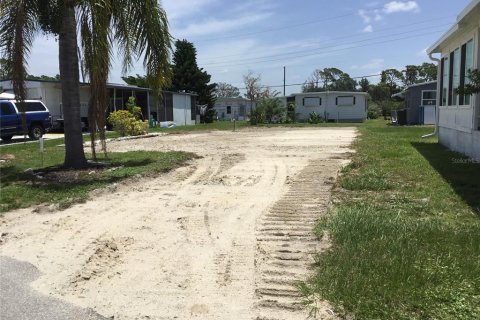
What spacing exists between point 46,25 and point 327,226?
306 inches

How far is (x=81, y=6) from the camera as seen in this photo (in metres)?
9.54

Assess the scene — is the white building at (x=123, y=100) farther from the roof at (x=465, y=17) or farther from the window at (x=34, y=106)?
the roof at (x=465, y=17)

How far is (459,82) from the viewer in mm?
12883

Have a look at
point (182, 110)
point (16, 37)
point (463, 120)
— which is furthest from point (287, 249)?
point (182, 110)

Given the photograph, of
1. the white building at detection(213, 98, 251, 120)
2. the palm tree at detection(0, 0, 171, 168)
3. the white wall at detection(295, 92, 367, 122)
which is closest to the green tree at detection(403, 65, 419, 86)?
the white building at detection(213, 98, 251, 120)

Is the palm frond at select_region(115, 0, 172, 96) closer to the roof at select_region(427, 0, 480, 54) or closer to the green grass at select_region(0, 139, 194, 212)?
the green grass at select_region(0, 139, 194, 212)

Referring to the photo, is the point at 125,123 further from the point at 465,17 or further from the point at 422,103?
the point at 422,103

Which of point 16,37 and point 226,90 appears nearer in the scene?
point 16,37

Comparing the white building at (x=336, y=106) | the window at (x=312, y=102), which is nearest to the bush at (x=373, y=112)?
the white building at (x=336, y=106)

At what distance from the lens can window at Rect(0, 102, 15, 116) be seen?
796 inches

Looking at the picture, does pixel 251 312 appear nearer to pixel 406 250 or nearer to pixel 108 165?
pixel 406 250

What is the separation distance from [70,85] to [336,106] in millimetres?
39100

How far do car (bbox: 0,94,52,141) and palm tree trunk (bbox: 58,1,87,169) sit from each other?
31.4 ft

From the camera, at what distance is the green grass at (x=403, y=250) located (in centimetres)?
361
